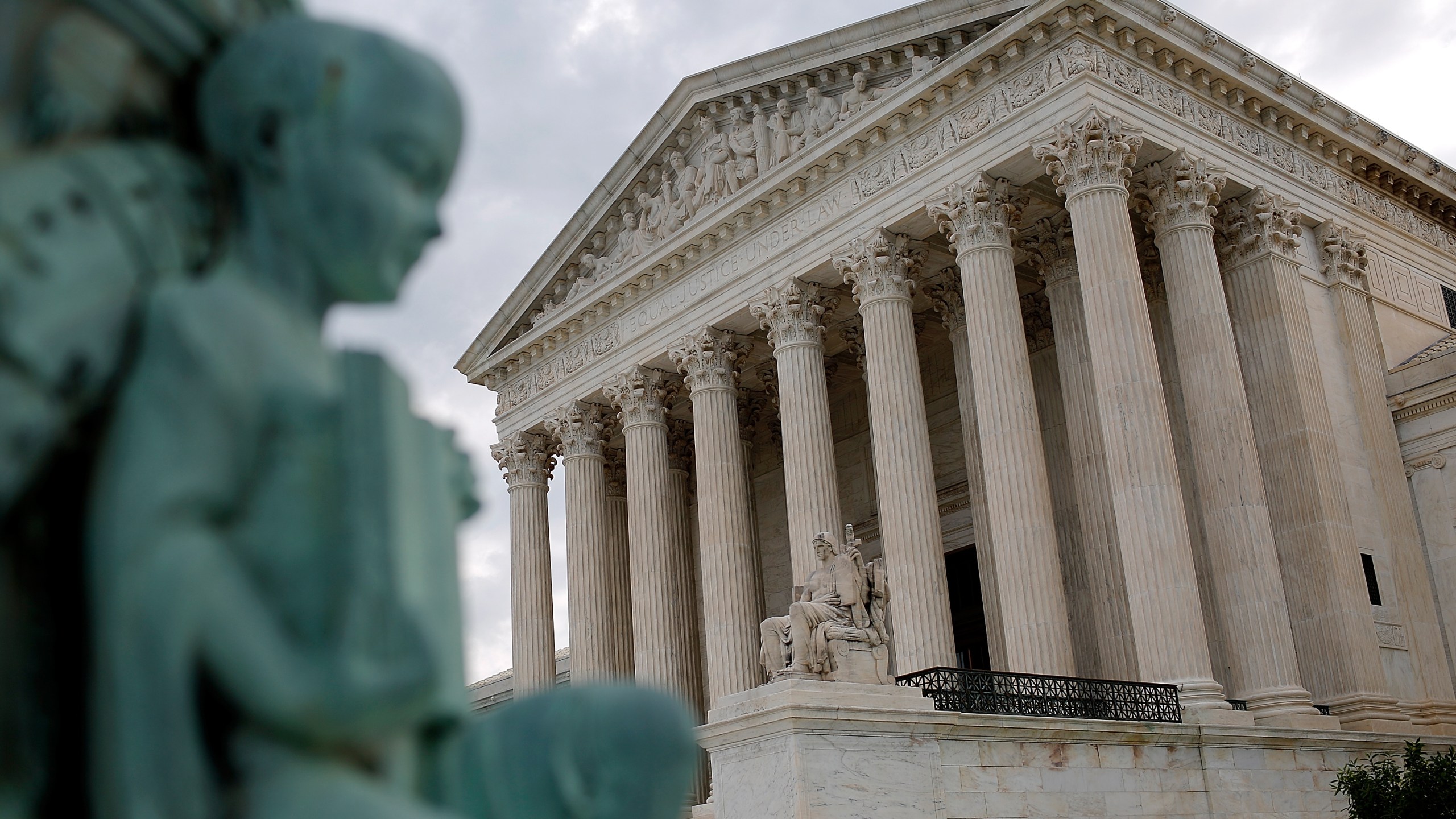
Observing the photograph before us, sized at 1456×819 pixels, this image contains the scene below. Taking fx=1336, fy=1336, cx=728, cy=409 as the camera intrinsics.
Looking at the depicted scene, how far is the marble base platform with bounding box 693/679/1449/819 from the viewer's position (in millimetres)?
15078

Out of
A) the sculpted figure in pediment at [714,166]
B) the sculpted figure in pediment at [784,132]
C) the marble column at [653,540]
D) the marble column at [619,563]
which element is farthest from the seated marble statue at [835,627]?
the marble column at [619,563]

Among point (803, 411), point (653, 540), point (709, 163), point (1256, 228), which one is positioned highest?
point (709, 163)

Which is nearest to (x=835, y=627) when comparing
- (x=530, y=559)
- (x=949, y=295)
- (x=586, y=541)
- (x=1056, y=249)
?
(x=1056, y=249)

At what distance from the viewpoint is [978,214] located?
2292 cm

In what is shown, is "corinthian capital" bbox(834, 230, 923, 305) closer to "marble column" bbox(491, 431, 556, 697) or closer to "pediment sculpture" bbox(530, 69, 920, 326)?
"pediment sculpture" bbox(530, 69, 920, 326)

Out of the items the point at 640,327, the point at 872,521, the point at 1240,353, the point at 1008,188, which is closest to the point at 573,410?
the point at 640,327

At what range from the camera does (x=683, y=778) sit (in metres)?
2.12

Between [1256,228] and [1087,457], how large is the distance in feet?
16.7

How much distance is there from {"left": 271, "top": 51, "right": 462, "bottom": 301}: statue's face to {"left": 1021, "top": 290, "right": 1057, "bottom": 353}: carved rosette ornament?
27.3 m

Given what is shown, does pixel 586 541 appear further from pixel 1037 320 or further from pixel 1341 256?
pixel 1341 256

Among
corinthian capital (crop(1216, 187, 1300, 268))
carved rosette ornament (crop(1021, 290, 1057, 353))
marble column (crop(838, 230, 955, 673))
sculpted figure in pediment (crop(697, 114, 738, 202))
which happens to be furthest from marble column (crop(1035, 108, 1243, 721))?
sculpted figure in pediment (crop(697, 114, 738, 202))

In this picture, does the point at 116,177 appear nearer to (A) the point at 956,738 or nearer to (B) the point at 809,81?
(A) the point at 956,738

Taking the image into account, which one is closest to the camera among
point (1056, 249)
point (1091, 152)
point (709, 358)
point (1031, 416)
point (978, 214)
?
point (1091, 152)

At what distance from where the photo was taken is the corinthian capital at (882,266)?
24531 millimetres
